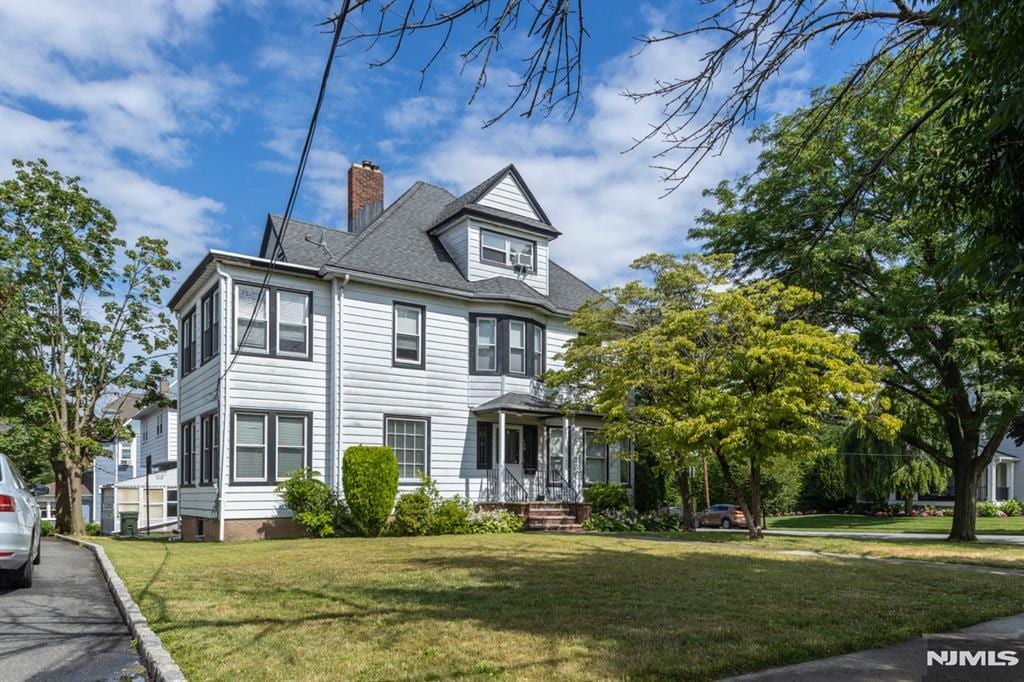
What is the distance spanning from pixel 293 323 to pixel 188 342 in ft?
15.7

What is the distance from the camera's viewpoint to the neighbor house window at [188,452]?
20781 millimetres

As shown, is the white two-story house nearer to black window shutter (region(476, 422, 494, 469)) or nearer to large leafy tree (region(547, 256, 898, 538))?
black window shutter (region(476, 422, 494, 469))

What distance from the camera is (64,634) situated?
6820 millimetres

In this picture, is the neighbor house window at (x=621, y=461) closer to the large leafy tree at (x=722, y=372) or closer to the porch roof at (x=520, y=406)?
the porch roof at (x=520, y=406)

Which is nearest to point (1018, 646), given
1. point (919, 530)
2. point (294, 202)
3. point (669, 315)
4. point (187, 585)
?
point (294, 202)

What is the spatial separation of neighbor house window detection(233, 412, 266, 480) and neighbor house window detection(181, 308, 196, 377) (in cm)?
376

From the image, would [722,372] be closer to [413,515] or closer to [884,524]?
[413,515]

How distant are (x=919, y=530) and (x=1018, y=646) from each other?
952 inches

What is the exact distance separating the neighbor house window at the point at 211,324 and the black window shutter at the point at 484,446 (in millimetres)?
7340

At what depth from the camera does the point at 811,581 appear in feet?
31.3

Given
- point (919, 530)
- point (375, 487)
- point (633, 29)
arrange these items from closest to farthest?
1. point (633, 29)
2. point (375, 487)
3. point (919, 530)

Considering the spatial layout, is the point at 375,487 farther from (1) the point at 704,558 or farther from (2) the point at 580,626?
(2) the point at 580,626

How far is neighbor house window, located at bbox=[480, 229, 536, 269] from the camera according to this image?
23.2 meters

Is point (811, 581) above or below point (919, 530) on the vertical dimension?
above
